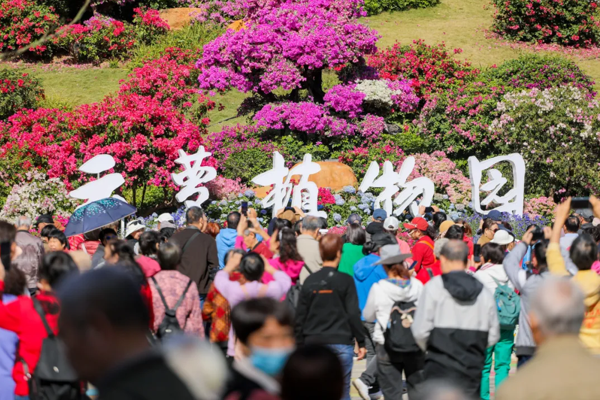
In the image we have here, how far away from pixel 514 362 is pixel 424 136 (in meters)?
11.4

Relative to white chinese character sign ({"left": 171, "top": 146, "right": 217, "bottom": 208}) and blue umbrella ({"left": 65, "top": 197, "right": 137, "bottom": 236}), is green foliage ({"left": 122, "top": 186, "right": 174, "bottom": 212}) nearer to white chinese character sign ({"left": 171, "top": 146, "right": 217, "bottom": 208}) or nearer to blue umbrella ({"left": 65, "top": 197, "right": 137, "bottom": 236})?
white chinese character sign ({"left": 171, "top": 146, "right": 217, "bottom": 208})

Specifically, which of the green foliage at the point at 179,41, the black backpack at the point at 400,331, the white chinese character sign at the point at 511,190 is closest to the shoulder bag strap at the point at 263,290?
the black backpack at the point at 400,331

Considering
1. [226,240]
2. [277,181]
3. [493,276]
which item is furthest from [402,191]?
[493,276]

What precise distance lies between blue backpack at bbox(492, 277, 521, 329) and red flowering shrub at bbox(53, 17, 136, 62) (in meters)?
22.6

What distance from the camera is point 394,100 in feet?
60.7

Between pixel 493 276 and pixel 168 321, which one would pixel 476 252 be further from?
pixel 168 321

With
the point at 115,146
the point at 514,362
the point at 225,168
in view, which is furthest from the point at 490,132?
the point at 514,362

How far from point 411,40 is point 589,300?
24112 mm

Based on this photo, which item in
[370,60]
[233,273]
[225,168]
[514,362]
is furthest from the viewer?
[370,60]

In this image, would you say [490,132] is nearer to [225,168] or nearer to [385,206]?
[385,206]

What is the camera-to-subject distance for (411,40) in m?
28.0

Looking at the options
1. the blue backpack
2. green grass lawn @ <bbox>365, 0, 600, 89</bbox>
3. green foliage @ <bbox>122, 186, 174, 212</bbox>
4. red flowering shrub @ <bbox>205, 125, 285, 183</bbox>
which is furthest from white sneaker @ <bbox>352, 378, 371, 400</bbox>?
green grass lawn @ <bbox>365, 0, 600, 89</bbox>

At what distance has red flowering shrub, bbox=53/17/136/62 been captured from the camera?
26609 mm

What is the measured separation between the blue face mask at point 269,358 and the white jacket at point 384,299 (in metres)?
2.46
